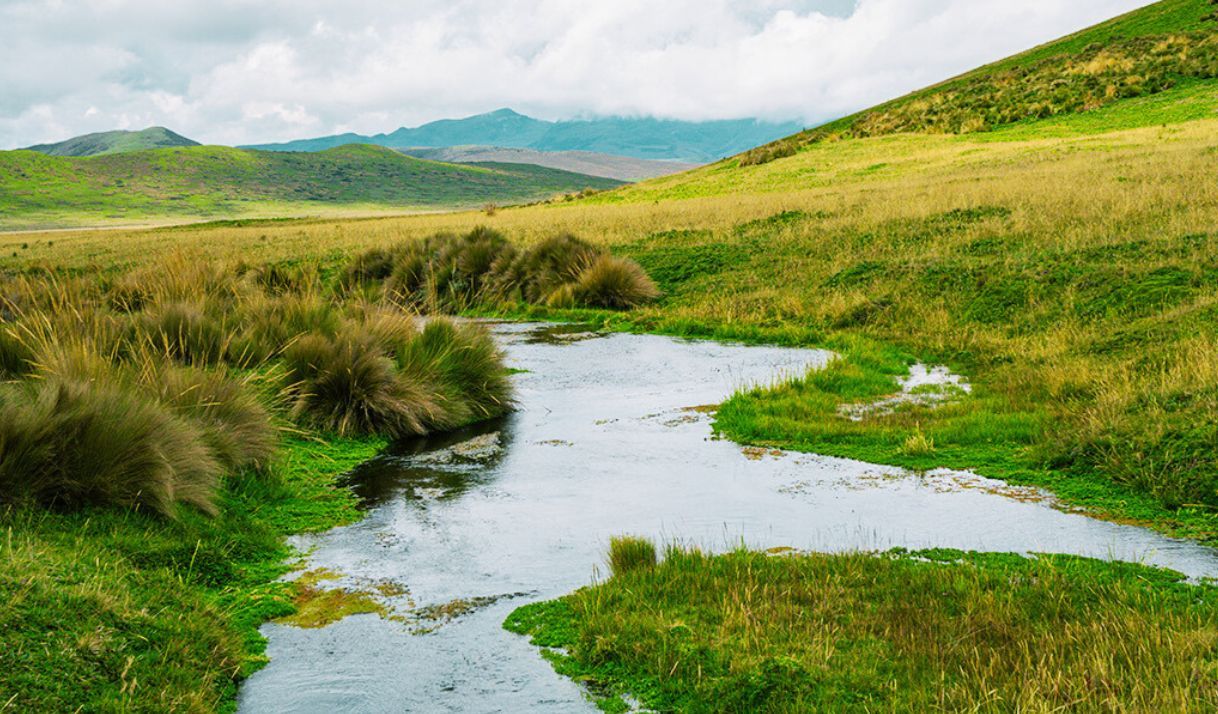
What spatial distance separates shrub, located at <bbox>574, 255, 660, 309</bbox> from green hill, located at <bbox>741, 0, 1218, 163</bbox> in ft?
119

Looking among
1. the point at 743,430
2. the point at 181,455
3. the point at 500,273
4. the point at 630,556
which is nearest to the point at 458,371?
the point at 743,430

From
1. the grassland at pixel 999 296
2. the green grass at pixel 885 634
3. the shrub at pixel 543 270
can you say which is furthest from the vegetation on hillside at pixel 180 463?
the shrub at pixel 543 270

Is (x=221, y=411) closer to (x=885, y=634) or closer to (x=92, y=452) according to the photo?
(x=92, y=452)

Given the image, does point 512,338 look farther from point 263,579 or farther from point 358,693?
point 358,693

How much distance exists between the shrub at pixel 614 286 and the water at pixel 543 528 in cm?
918

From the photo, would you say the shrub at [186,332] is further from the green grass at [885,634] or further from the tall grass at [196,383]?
the green grass at [885,634]

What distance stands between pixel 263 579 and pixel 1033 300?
11898mm

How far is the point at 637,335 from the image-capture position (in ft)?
58.6

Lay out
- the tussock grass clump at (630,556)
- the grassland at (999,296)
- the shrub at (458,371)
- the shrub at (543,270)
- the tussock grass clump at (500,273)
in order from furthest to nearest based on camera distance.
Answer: the shrub at (543,270), the tussock grass clump at (500,273), the shrub at (458,371), the grassland at (999,296), the tussock grass clump at (630,556)

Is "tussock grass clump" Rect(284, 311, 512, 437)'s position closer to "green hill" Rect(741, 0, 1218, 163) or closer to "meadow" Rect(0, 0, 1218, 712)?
"meadow" Rect(0, 0, 1218, 712)

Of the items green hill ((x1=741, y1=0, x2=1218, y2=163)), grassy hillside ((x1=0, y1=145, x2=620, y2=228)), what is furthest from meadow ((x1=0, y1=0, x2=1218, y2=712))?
grassy hillside ((x1=0, y1=145, x2=620, y2=228))

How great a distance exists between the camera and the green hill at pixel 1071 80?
50625 mm

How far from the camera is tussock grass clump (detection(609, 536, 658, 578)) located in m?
6.17

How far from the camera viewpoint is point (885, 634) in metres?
5.09
